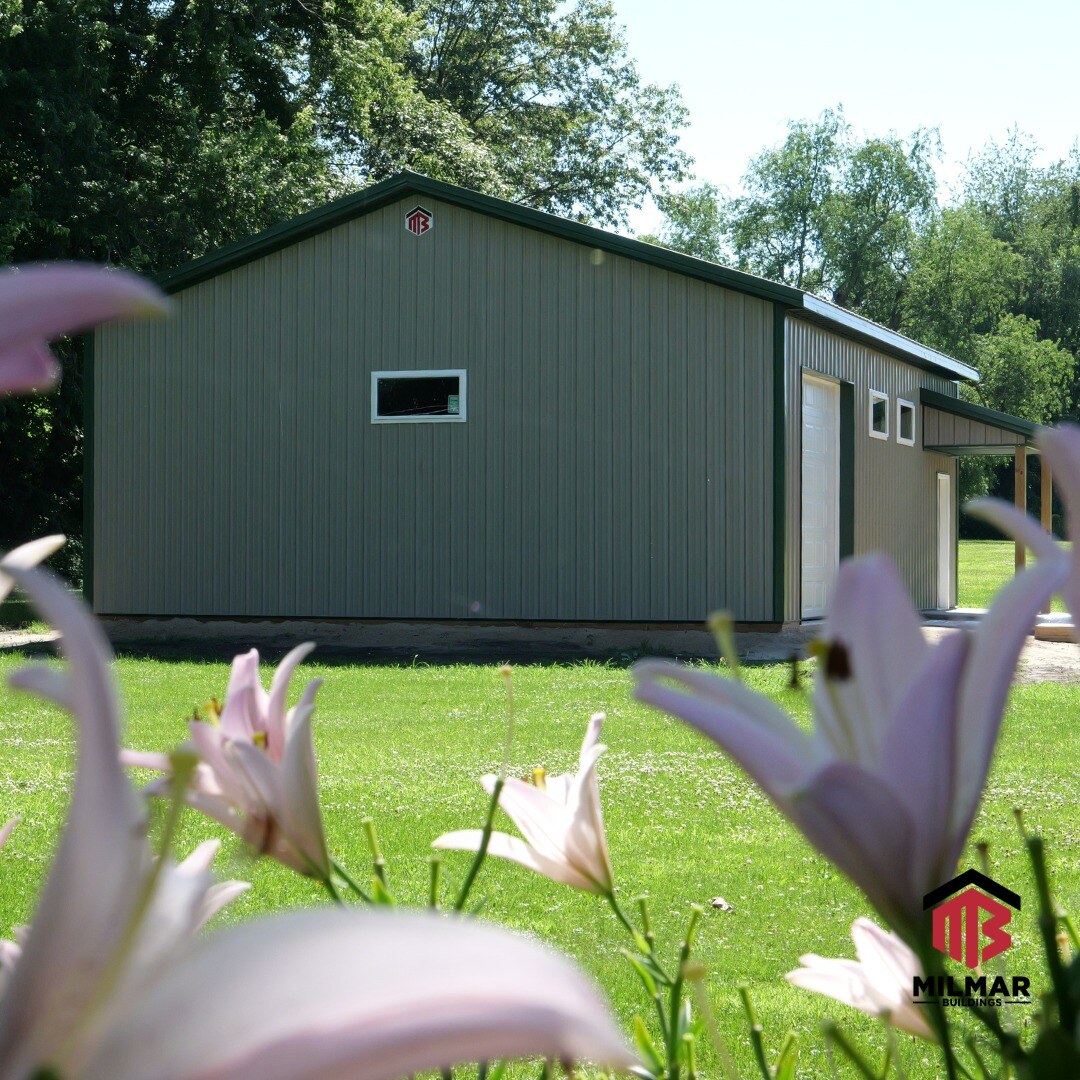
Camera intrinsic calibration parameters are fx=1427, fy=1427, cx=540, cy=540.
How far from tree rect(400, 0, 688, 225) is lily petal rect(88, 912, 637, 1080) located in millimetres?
32921

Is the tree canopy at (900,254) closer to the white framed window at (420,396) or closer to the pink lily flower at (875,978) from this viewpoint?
the white framed window at (420,396)

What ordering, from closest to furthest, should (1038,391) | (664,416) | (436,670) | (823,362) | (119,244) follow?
(436,670)
(664,416)
(823,362)
(119,244)
(1038,391)

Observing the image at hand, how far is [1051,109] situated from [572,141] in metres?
30.9

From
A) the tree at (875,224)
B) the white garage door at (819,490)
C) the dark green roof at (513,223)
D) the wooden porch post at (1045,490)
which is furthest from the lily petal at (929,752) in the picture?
the tree at (875,224)

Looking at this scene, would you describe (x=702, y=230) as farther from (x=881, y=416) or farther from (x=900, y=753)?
(x=900, y=753)

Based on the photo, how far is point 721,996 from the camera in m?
4.43

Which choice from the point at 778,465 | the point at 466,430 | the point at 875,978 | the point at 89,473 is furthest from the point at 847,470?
the point at 875,978

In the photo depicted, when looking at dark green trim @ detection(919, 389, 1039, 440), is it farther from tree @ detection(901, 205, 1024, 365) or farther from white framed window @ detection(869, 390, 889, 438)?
tree @ detection(901, 205, 1024, 365)

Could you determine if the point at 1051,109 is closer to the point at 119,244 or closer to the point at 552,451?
the point at 119,244

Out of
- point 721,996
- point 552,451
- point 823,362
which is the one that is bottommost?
point 721,996

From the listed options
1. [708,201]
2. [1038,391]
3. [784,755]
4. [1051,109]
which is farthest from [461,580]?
[1051,109]

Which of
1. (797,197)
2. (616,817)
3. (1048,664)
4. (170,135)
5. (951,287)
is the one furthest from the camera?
(797,197)

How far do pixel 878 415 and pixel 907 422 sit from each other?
4.98 ft

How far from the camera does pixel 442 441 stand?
14938mm
